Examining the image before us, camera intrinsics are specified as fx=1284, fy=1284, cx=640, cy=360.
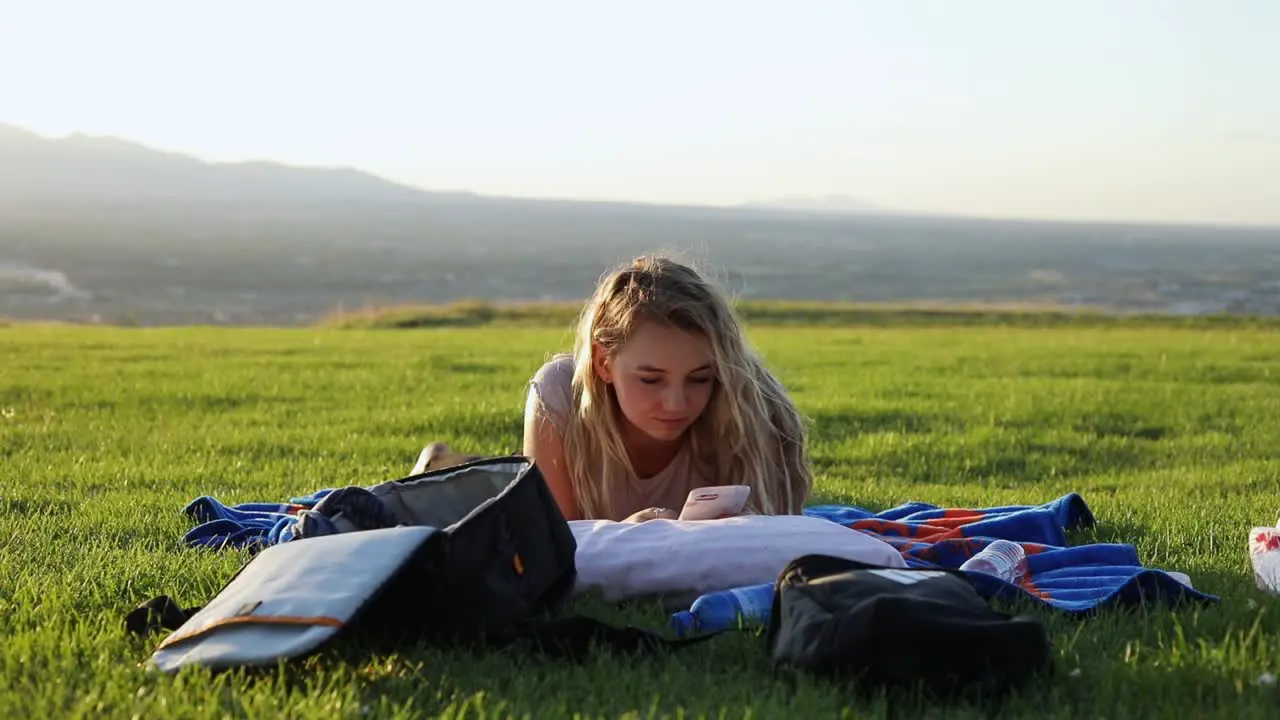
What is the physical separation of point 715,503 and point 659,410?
1.50 feet

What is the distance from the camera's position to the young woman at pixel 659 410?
16.1ft

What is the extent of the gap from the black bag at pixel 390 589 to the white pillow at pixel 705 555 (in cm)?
33

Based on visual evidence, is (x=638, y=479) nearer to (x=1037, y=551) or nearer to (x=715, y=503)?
(x=715, y=503)

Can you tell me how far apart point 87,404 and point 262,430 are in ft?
Answer: 7.08

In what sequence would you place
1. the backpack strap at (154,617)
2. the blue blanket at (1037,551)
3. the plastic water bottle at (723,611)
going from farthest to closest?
1. the blue blanket at (1037,551)
2. the plastic water bottle at (723,611)
3. the backpack strap at (154,617)

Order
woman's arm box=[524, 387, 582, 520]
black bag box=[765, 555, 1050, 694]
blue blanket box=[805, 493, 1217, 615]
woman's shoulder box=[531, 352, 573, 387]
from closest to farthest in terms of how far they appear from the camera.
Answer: black bag box=[765, 555, 1050, 694] → blue blanket box=[805, 493, 1217, 615] → woman's arm box=[524, 387, 582, 520] → woman's shoulder box=[531, 352, 573, 387]

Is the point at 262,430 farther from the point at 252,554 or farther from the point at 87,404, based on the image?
the point at 252,554

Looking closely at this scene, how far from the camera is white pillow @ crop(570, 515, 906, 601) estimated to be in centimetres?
414

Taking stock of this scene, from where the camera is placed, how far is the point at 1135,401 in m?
11.1

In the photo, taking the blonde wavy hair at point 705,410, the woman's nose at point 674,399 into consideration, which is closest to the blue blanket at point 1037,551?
the blonde wavy hair at point 705,410

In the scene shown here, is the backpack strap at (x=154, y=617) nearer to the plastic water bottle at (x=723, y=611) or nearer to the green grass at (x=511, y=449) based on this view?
the green grass at (x=511, y=449)

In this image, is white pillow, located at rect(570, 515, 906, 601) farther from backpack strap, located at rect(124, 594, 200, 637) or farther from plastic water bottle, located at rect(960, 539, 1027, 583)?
backpack strap, located at rect(124, 594, 200, 637)

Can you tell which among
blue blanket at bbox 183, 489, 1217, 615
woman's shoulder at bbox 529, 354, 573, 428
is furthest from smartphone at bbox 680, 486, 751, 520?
woman's shoulder at bbox 529, 354, 573, 428

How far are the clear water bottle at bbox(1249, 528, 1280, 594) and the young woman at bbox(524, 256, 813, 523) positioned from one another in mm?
1691
